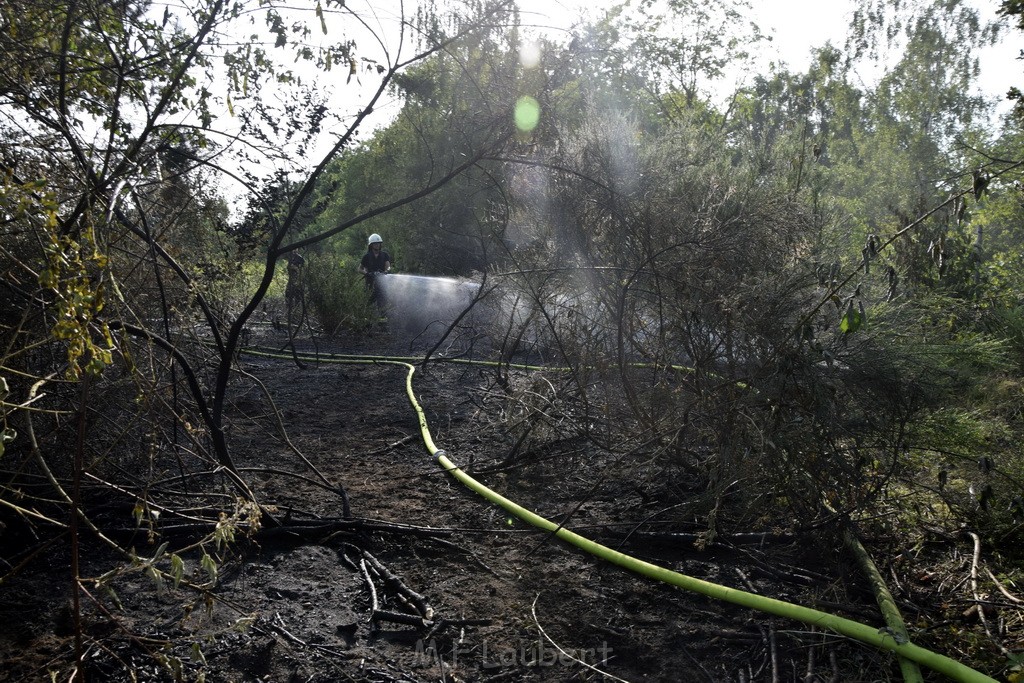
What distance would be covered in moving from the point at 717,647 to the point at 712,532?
1.47 ft

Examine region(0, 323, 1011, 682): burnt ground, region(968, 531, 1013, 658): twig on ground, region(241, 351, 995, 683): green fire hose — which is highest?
region(968, 531, 1013, 658): twig on ground

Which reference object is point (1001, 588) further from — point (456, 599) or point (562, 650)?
point (456, 599)

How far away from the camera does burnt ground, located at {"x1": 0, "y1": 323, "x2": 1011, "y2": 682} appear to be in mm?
2928

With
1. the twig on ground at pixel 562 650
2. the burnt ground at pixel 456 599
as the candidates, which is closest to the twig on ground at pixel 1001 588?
the burnt ground at pixel 456 599

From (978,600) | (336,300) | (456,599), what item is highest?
(336,300)

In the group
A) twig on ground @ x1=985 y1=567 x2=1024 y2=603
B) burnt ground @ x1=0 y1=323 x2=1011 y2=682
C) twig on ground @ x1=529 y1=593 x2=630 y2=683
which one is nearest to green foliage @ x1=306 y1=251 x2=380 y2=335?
burnt ground @ x1=0 y1=323 x2=1011 y2=682

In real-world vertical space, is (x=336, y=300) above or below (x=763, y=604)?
above

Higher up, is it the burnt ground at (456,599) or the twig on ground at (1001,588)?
the twig on ground at (1001,588)

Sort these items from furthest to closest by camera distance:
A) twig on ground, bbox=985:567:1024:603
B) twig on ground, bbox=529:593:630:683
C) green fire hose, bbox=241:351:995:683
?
1. twig on ground, bbox=985:567:1024:603
2. twig on ground, bbox=529:593:630:683
3. green fire hose, bbox=241:351:995:683

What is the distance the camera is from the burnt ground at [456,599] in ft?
9.61

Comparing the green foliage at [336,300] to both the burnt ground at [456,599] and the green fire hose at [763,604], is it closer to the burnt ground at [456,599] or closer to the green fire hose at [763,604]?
the burnt ground at [456,599]

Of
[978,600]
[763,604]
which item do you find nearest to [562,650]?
[763,604]

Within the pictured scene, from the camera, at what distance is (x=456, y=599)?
11.7ft

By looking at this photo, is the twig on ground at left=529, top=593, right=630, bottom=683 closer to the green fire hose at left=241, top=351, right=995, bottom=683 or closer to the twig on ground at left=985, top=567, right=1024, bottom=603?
the green fire hose at left=241, top=351, right=995, bottom=683
